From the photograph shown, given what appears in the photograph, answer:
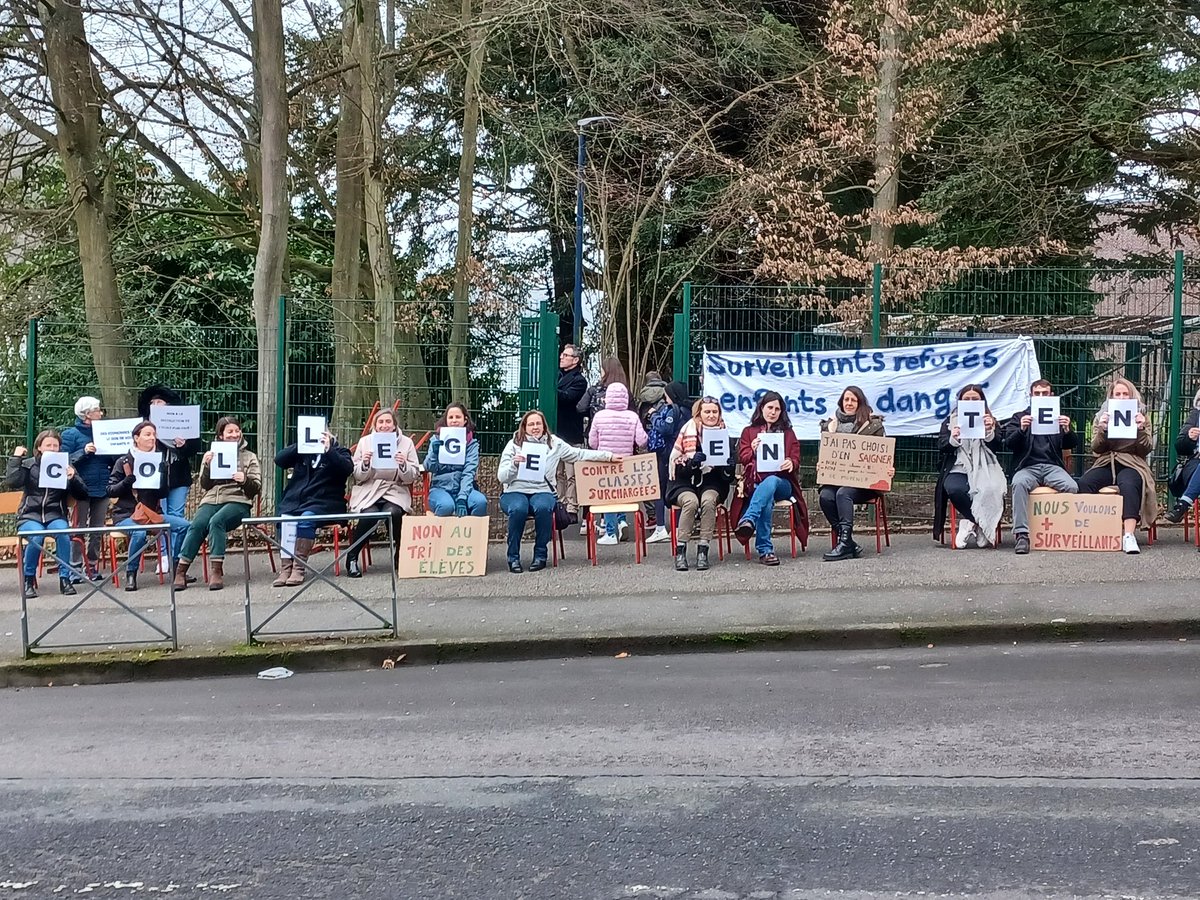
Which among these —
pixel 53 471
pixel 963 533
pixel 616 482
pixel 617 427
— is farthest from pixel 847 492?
pixel 53 471

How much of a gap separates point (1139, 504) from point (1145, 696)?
182 inches

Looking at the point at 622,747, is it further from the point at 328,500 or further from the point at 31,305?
the point at 31,305

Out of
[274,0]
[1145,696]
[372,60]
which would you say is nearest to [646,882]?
[1145,696]

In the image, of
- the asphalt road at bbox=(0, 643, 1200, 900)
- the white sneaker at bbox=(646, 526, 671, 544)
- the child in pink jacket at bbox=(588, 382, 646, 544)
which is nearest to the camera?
the asphalt road at bbox=(0, 643, 1200, 900)

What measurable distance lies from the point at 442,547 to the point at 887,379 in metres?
5.14

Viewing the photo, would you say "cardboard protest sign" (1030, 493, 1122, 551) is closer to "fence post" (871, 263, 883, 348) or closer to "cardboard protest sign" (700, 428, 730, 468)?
"fence post" (871, 263, 883, 348)

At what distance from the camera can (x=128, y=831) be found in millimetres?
4777

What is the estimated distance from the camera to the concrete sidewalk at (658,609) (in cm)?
803

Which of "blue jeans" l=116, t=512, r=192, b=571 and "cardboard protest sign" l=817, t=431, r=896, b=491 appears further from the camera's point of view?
"cardboard protest sign" l=817, t=431, r=896, b=491

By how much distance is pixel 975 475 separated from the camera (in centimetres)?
1071

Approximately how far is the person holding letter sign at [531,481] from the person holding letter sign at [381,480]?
0.86 meters

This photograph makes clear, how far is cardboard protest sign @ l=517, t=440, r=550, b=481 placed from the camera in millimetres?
10594

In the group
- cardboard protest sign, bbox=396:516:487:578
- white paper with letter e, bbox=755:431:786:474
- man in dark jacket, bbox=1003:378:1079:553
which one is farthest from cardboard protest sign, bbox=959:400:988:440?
cardboard protest sign, bbox=396:516:487:578

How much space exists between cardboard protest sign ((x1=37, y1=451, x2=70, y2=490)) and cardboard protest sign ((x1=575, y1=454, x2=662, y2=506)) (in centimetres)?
470
